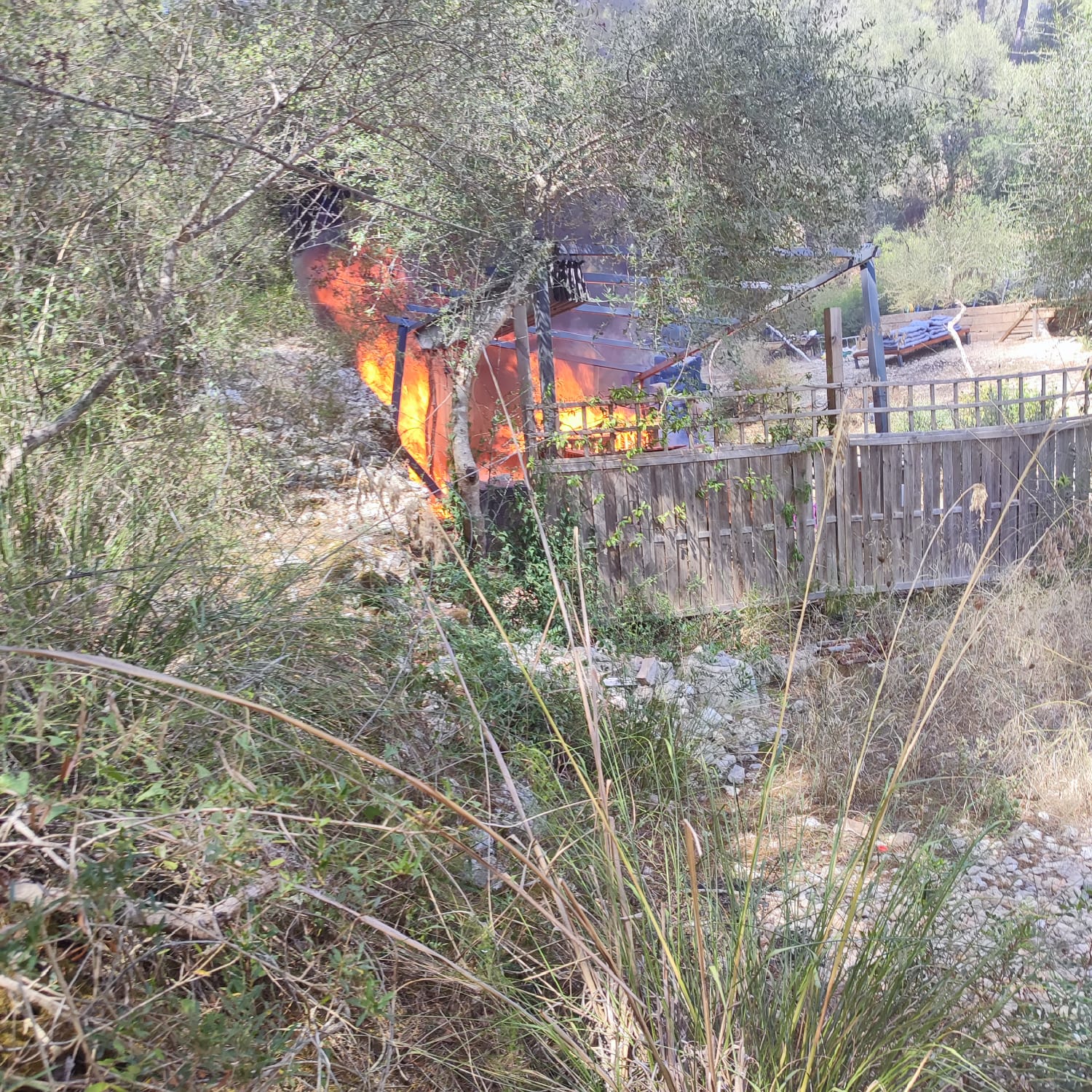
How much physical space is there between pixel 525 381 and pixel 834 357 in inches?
106

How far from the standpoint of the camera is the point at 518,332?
705 cm

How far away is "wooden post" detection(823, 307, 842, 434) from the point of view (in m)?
7.52

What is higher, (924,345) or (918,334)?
(918,334)

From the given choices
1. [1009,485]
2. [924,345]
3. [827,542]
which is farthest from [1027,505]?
[924,345]

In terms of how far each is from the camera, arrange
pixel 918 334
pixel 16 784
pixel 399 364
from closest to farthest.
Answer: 1. pixel 16 784
2. pixel 399 364
3. pixel 918 334

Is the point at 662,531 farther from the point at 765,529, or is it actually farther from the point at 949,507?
the point at 949,507

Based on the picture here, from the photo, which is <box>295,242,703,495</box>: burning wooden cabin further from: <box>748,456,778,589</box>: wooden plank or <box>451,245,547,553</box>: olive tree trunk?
<box>748,456,778,589</box>: wooden plank

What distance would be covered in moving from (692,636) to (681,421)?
173 centimetres

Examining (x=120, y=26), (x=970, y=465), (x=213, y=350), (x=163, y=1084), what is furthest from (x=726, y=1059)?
(x=970, y=465)

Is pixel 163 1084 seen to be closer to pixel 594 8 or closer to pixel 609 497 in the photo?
pixel 609 497

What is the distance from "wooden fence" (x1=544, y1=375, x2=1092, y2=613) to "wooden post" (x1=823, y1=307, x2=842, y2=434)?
0.13 meters

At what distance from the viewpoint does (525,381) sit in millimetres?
7238

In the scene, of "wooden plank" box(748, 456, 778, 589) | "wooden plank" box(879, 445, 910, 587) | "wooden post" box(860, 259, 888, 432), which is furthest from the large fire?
"wooden post" box(860, 259, 888, 432)

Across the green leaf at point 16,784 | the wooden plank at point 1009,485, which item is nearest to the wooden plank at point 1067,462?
the wooden plank at point 1009,485
